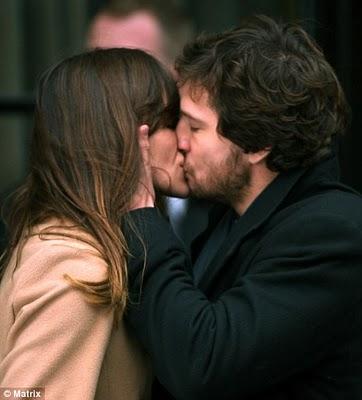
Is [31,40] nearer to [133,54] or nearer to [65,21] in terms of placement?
[65,21]

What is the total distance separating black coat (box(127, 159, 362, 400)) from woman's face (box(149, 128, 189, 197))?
0.26m

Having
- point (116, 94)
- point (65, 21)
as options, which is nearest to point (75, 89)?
point (116, 94)

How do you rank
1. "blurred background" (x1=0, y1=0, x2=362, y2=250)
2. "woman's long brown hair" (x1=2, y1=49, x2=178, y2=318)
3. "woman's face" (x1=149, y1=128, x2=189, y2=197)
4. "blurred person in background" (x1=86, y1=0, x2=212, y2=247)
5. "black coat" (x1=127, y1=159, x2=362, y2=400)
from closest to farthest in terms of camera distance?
"black coat" (x1=127, y1=159, x2=362, y2=400) → "woman's long brown hair" (x1=2, y1=49, x2=178, y2=318) → "woman's face" (x1=149, y1=128, x2=189, y2=197) → "blurred person in background" (x1=86, y1=0, x2=212, y2=247) → "blurred background" (x1=0, y1=0, x2=362, y2=250)

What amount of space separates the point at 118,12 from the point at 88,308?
2440mm

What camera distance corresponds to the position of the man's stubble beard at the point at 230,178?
3471 mm

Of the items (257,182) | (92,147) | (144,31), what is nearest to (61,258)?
(92,147)

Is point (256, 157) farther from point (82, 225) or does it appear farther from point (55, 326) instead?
point (55, 326)

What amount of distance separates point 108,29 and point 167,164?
1767 millimetres

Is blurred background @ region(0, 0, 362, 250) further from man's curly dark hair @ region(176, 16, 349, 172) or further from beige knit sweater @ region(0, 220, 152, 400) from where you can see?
beige knit sweater @ region(0, 220, 152, 400)

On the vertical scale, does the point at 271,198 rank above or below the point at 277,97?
below

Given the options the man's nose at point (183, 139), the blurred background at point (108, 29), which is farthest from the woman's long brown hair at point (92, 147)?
the blurred background at point (108, 29)

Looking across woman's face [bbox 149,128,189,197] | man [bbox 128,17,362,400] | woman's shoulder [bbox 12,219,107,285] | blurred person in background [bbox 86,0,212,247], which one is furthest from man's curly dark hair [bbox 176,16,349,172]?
blurred person in background [bbox 86,0,212,247]

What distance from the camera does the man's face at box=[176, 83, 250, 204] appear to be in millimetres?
Result: 3477

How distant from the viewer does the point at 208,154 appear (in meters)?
3.49
